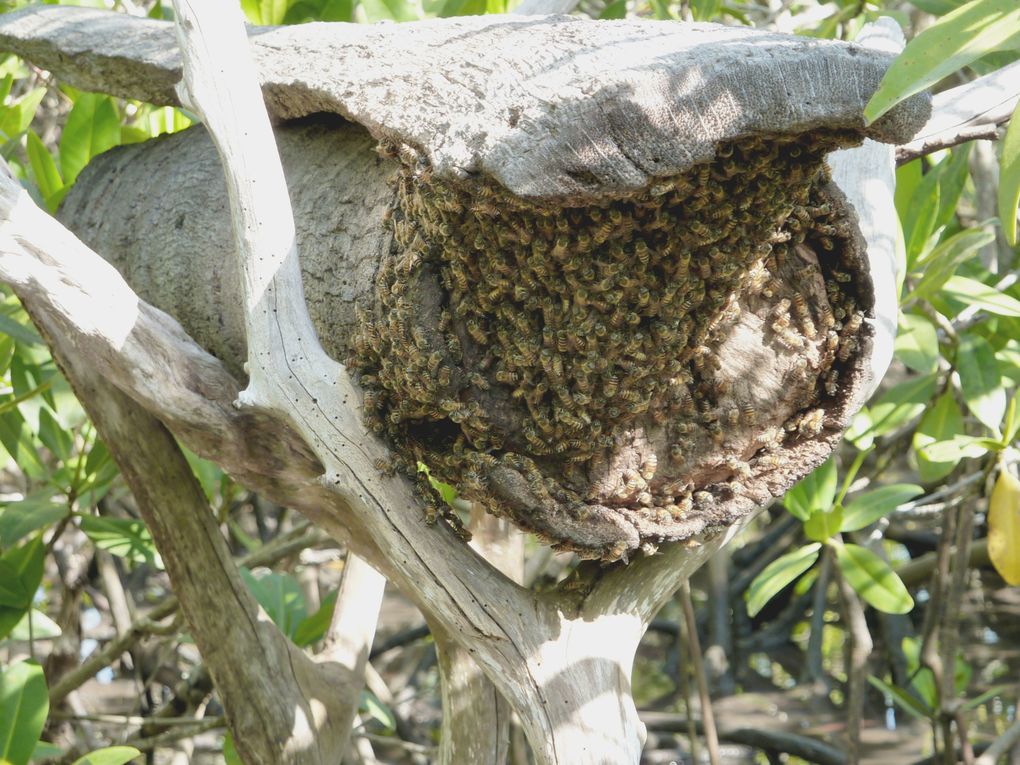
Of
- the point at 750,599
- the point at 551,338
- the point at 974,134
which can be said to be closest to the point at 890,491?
the point at 750,599

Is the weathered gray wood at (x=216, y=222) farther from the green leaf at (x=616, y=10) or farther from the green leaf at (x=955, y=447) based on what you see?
the green leaf at (x=955, y=447)

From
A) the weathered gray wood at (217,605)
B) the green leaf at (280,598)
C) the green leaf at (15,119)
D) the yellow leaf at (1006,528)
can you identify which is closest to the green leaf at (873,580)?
the yellow leaf at (1006,528)

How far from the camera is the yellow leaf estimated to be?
2.06 m

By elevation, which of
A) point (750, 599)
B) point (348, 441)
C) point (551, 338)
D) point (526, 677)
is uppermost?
point (551, 338)

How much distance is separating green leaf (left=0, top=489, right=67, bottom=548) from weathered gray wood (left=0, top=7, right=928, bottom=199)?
133 cm

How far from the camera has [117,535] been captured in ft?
7.73

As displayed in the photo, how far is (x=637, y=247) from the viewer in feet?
3.76

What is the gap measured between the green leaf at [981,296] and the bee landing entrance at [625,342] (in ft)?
2.45

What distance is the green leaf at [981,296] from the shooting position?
2.01 m

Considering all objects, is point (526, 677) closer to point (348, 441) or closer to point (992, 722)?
point (348, 441)

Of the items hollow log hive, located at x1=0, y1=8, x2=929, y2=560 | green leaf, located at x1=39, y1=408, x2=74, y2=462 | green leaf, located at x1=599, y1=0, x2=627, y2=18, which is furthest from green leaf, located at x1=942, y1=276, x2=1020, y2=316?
green leaf, located at x1=39, y1=408, x2=74, y2=462

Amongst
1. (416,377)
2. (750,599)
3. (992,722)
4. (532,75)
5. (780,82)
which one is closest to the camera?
(780,82)

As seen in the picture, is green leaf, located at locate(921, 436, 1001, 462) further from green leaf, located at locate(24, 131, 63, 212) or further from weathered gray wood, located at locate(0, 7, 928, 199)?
green leaf, located at locate(24, 131, 63, 212)

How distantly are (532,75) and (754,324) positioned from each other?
1.41 ft
